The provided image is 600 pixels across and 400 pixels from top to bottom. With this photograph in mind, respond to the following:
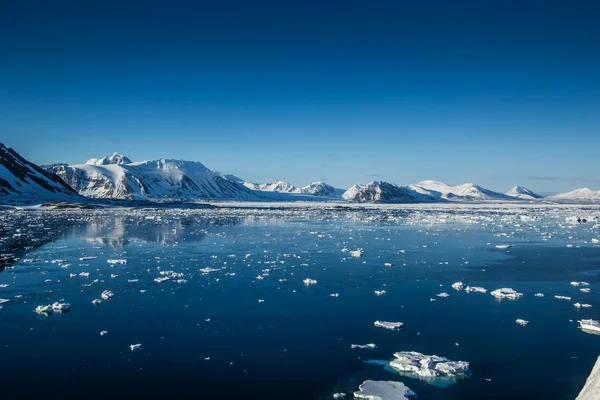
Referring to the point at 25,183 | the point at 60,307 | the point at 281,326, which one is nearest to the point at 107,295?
the point at 60,307

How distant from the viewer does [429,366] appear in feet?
29.1

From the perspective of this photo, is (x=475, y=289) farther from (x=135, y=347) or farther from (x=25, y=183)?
(x=25, y=183)

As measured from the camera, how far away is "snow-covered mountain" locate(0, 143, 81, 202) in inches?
3632

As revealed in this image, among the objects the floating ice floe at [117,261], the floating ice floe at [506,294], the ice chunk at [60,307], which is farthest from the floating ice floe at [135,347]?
the floating ice floe at [117,261]

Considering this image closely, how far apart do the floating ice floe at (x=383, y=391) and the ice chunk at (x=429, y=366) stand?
732 millimetres

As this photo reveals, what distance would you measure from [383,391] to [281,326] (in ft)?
14.1

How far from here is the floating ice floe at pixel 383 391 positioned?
7.67 m

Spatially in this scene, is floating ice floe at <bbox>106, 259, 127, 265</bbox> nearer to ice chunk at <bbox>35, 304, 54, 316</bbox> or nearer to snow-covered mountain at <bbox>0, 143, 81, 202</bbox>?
ice chunk at <bbox>35, 304, 54, 316</bbox>

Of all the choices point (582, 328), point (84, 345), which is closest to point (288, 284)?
point (84, 345)

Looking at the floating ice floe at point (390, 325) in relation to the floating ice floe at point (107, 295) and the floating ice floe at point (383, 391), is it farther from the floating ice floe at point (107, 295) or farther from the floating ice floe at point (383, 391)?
the floating ice floe at point (107, 295)

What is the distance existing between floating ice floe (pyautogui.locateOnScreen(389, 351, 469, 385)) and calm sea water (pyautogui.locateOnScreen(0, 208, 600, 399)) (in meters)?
0.27

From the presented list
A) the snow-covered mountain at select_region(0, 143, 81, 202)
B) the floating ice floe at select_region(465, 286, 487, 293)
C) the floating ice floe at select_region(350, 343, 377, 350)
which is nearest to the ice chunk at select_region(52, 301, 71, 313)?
the floating ice floe at select_region(350, 343, 377, 350)

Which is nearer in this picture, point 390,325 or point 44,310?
point 390,325

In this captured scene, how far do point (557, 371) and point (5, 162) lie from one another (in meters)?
126
